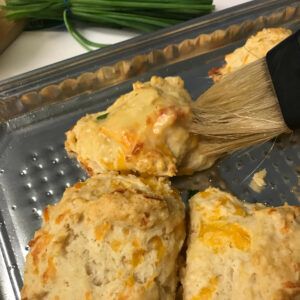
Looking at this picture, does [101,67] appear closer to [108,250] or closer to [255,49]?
[255,49]

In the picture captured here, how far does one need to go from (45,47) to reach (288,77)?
102cm

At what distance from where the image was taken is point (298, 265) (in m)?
0.98

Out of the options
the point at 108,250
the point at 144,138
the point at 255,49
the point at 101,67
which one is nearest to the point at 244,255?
the point at 108,250

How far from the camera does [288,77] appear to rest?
1.24m

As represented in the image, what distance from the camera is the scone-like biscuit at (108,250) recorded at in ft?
3.23

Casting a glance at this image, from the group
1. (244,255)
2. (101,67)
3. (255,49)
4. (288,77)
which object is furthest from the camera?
(101,67)

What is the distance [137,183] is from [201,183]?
27 cm

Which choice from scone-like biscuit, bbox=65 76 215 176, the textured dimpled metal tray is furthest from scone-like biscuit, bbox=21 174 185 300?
the textured dimpled metal tray

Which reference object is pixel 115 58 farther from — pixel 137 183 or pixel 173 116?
pixel 137 183

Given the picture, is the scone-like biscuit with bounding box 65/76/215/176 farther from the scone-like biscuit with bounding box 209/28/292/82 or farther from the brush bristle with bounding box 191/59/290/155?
the scone-like biscuit with bounding box 209/28/292/82

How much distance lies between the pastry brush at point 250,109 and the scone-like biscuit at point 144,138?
5 centimetres

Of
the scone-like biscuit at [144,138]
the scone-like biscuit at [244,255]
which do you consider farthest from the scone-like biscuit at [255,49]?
the scone-like biscuit at [244,255]

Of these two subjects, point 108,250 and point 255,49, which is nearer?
point 108,250

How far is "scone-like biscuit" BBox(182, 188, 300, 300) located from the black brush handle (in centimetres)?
30
